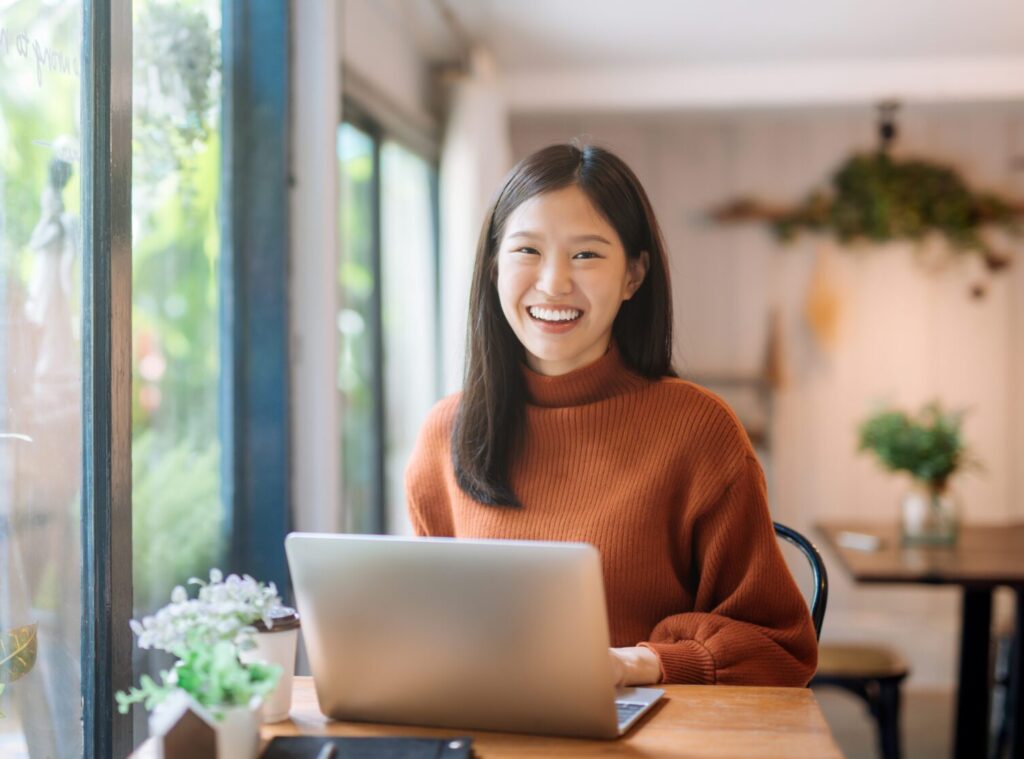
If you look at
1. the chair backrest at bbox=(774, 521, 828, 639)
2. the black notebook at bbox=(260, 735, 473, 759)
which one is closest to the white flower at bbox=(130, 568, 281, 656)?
the black notebook at bbox=(260, 735, 473, 759)

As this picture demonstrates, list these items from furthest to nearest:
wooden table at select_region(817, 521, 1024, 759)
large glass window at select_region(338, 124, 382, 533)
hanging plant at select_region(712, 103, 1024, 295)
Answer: hanging plant at select_region(712, 103, 1024, 295) → large glass window at select_region(338, 124, 382, 533) → wooden table at select_region(817, 521, 1024, 759)

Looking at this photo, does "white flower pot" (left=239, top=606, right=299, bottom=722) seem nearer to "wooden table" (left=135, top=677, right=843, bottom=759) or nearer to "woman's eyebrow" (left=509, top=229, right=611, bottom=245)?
"wooden table" (left=135, top=677, right=843, bottom=759)

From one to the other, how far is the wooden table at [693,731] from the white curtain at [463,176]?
113 inches

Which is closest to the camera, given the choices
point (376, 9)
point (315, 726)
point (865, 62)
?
point (315, 726)

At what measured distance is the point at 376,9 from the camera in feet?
11.4

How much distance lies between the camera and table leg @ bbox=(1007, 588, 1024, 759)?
297 cm

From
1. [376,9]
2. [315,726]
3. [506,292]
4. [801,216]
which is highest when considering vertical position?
[376,9]

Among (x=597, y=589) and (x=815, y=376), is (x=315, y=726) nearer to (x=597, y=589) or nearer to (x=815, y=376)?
(x=597, y=589)

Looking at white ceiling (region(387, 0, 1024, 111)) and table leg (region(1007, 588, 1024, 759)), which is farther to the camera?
white ceiling (region(387, 0, 1024, 111))

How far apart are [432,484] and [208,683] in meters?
0.62

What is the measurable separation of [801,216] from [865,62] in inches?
28.5

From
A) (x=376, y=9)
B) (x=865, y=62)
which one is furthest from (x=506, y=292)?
(x=865, y=62)

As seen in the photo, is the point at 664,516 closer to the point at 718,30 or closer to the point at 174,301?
the point at 174,301

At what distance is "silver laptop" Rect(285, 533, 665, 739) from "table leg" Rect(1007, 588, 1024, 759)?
2.28 m
